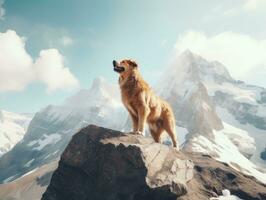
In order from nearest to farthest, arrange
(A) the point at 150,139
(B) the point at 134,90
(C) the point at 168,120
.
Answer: (B) the point at 134,90 → (C) the point at 168,120 → (A) the point at 150,139

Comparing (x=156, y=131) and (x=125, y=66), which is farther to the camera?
(x=156, y=131)

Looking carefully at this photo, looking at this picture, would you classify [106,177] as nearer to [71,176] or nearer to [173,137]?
[71,176]

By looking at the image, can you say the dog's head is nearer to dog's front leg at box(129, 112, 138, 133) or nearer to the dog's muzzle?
the dog's muzzle

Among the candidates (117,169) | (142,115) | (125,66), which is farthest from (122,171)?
(125,66)

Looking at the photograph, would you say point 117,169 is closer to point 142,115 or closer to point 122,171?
point 122,171

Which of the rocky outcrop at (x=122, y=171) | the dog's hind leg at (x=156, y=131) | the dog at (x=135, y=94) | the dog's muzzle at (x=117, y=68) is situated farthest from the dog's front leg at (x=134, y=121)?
the dog's muzzle at (x=117, y=68)

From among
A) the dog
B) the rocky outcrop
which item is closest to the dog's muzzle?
the dog

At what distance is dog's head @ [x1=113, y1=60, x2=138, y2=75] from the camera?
2147cm

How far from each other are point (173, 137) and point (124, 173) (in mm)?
4741

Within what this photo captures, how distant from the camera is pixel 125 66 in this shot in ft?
71.8

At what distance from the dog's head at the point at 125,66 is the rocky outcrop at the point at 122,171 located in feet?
15.6

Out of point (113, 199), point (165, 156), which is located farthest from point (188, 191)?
point (113, 199)

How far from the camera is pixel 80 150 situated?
97.9 feet

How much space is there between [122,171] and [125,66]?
888 centimetres
